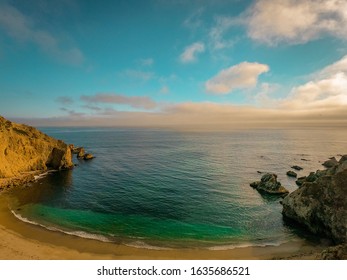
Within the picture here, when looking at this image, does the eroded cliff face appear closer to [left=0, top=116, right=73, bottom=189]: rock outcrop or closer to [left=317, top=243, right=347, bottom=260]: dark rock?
[left=0, top=116, right=73, bottom=189]: rock outcrop

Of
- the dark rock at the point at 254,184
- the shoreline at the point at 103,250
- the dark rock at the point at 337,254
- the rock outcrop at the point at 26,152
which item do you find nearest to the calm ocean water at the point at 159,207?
the shoreline at the point at 103,250

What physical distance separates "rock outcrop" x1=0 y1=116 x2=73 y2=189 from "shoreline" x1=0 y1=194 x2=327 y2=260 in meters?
31.4

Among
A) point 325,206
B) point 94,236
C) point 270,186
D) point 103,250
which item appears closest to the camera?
point 103,250

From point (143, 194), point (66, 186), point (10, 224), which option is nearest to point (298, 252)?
point (143, 194)

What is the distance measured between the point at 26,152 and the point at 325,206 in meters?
80.2

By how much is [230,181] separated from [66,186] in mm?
47936

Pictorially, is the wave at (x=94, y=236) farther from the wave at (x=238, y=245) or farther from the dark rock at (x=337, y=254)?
the dark rock at (x=337, y=254)

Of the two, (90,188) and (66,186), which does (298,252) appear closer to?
(90,188)

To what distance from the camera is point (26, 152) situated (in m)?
72.6

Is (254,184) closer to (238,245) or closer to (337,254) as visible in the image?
(238,245)

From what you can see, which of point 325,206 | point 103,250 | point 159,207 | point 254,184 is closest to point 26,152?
point 159,207

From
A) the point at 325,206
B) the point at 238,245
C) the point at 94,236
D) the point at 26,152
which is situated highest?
the point at 26,152
